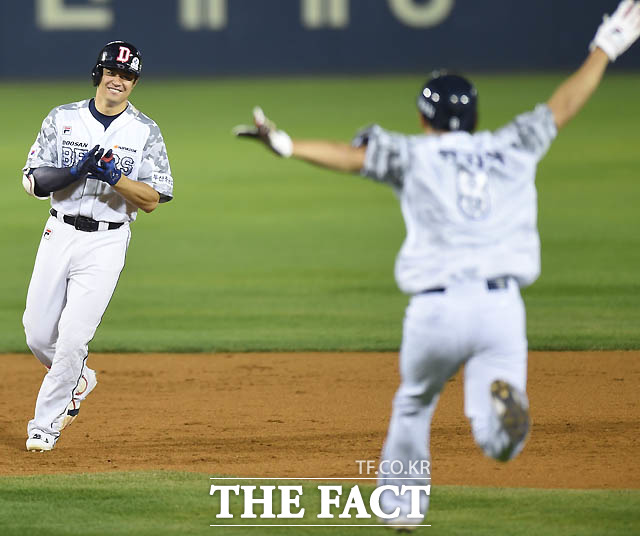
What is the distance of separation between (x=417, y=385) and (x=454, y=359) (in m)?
0.20

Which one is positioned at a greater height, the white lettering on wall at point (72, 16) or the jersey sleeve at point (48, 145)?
the white lettering on wall at point (72, 16)

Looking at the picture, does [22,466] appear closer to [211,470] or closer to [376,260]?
[211,470]

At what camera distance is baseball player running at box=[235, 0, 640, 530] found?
5.13 m

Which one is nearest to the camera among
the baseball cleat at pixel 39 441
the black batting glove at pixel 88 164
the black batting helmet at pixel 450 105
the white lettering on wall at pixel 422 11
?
the black batting helmet at pixel 450 105

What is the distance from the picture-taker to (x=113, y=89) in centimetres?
699

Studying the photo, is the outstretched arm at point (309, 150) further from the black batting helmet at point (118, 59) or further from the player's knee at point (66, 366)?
the player's knee at point (66, 366)

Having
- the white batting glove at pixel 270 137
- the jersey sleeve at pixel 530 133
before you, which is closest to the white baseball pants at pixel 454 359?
the jersey sleeve at pixel 530 133

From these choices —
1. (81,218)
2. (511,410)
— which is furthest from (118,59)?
(511,410)

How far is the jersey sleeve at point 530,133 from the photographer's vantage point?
5301 mm

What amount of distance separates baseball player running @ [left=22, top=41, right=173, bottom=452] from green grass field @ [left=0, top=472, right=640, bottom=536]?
66cm

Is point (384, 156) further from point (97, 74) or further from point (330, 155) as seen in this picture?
point (97, 74)

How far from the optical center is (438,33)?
29.3 meters

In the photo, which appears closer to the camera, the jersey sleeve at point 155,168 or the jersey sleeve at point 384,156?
the jersey sleeve at point 384,156

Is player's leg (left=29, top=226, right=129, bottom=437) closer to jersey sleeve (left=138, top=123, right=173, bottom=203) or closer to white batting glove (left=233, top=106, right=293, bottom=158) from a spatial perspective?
jersey sleeve (left=138, top=123, right=173, bottom=203)
